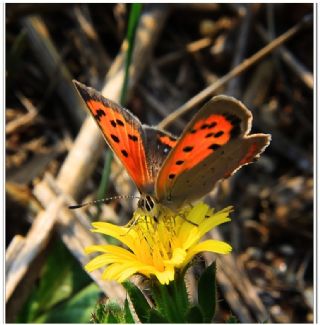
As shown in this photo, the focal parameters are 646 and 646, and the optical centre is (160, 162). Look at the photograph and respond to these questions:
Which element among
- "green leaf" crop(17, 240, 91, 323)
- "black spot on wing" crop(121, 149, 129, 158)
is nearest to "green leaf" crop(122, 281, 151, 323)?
"black spot on wing" crop(121, 149, 129, 158)

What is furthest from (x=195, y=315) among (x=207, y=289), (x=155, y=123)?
(x=155, y=123)

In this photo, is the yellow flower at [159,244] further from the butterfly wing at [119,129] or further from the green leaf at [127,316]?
the butterfly wing at [119,129]

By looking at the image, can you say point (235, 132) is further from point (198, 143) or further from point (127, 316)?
point (127, 316)

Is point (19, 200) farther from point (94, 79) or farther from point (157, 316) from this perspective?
point (157, 316)

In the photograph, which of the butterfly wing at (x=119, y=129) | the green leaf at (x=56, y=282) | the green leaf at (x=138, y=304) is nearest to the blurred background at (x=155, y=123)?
the green leaf at (x=56, y=282)

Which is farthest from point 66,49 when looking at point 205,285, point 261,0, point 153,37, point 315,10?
point 205,285

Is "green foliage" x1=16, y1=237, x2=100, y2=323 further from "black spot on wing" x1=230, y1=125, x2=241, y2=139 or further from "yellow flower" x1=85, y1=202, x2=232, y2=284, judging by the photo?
"black spot on wing" x1=230, y1=125, x2=241, y2=139
